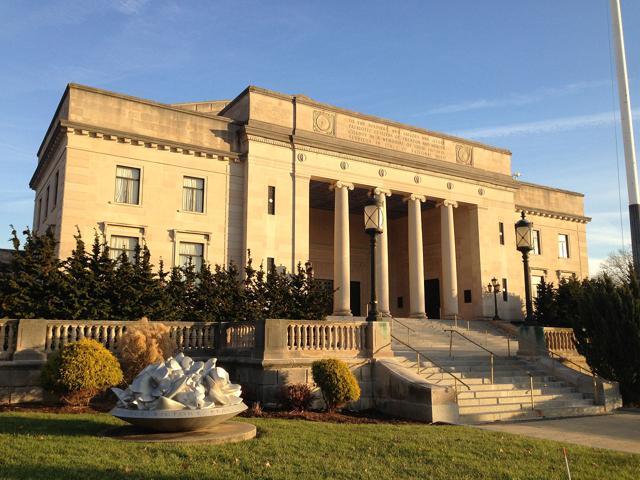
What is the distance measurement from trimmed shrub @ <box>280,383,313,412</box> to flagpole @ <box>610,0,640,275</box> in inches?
737

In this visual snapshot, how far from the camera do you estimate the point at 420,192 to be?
3909cm

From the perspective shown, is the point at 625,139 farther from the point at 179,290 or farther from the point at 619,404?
the point at 179,290

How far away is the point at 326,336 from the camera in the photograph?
17.8 meters

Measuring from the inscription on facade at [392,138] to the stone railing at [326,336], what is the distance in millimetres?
20535

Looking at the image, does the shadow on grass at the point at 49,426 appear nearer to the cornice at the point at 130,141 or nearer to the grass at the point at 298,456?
the grass at the point at 298,456

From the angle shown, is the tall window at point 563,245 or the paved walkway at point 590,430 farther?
the tall window at point 563,245

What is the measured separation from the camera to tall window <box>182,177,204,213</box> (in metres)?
32.0

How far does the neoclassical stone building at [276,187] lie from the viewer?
97.6 ft

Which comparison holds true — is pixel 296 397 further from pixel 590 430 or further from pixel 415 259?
pixel 415 259

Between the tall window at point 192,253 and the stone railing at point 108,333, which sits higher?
the tall window at point 192,253

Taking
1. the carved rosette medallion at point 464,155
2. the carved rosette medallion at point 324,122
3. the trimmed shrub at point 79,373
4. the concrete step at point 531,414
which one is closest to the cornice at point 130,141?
the carved rosette medallion at point 324,122

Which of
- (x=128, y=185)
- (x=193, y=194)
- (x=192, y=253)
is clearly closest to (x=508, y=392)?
(x=192, y=253)

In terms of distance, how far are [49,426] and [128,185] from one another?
67.6 feet

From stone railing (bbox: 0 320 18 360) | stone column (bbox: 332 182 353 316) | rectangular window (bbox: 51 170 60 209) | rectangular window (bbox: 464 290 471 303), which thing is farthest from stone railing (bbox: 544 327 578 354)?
rectangular window (bbox: 51 170 60 209)
